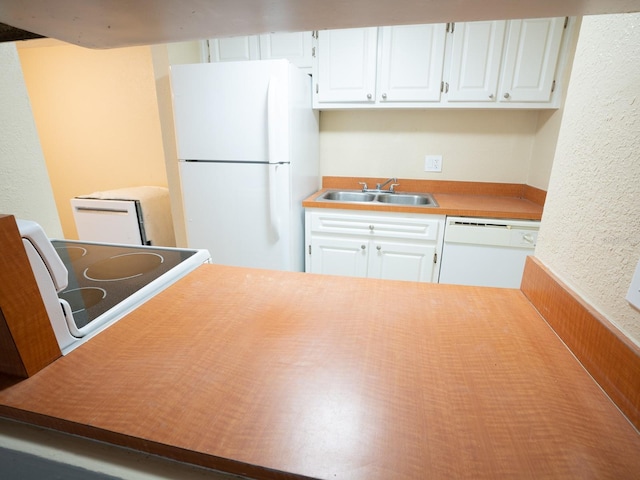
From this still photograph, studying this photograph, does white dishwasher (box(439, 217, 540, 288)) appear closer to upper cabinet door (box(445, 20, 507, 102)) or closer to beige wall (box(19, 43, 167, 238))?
upper cabinet door (box(445, 20, 507, 102))

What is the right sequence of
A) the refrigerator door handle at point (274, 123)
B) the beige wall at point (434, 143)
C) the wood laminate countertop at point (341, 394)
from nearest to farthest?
the wood laminate countertop at point (341, 394)
the refrigerator door handle at point (274, 123)
the beige wall at point (434, 143)

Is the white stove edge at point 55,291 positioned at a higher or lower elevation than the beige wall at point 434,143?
lower

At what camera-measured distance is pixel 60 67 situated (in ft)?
9.87

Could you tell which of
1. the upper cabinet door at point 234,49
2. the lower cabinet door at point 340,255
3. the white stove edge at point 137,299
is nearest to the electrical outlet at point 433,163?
the lower cabinet door at point 340,255

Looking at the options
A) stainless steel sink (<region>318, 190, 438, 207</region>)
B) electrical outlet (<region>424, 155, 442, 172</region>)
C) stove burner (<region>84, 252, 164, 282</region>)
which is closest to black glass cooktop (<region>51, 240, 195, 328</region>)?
stove burner (<region>84, 252, 164, 282</region>)

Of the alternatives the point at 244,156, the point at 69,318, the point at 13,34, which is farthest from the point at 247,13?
the point at 244,156

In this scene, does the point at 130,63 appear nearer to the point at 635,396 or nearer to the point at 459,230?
the point at 459,230

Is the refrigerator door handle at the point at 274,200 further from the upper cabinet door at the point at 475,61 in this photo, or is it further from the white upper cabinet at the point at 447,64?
the upper cabinet door at the point at 475,61

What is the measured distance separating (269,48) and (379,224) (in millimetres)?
1425

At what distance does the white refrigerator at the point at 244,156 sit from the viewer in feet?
6.13

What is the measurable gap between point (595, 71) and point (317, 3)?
550 mm

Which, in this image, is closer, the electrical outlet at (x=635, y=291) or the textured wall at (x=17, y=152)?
the electrical outlet at (x=635, y=291)

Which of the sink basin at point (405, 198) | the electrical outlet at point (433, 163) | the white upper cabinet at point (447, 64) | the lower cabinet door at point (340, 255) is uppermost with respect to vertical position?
the white upper cabinet at point (447, 64)

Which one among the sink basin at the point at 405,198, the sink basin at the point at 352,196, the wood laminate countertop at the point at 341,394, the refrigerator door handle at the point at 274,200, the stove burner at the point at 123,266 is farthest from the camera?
the sink basin at the point at 352,196
